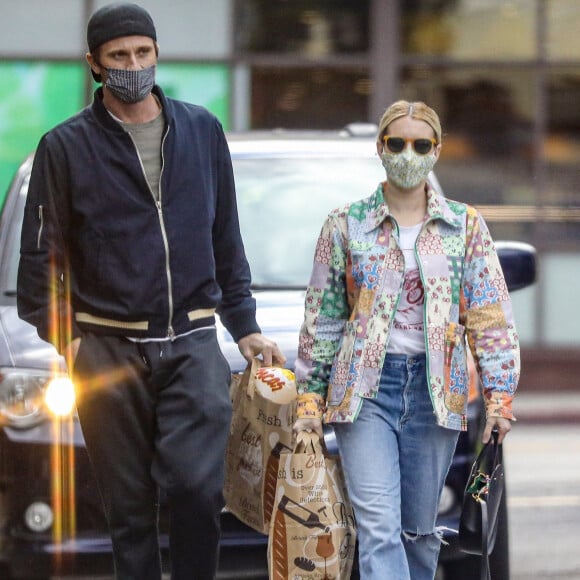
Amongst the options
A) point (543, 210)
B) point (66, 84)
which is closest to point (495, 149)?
point (543, 210)

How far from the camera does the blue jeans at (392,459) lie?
14.0 ft

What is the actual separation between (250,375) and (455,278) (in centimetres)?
74

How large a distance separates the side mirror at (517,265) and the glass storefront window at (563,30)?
25.9 feet

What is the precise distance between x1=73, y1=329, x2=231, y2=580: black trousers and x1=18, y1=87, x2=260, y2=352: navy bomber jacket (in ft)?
0.26

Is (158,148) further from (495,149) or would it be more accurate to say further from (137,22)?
(495,149)

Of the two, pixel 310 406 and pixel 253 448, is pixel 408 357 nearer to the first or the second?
pixel 310 406

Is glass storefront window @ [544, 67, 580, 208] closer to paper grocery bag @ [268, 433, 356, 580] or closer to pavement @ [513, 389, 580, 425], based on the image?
pavement @ [513, 389, 580, 425]

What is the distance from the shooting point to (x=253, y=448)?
464 cm

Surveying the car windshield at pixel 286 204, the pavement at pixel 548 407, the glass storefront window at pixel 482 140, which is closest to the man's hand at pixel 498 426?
the car windshield at pixel 286 204

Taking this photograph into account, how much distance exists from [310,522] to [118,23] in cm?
146

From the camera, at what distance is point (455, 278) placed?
4.29m

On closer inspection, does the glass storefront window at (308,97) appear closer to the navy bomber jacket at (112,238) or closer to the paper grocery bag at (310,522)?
the navy bomber jacket at (112,238)

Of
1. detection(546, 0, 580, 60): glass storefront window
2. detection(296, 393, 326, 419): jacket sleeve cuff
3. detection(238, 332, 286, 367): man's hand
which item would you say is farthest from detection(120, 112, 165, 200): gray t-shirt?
detection(546, 0, 580, 60): glass storefront window

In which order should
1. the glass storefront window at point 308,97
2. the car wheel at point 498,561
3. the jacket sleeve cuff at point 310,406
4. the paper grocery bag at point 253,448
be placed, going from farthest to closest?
1. the glass storefront window at point 308,97
2. the car wheel at point 498,561
3. the paper grocery bag at point 253,448
4. the jacket sleeve cuff at point 310,406
